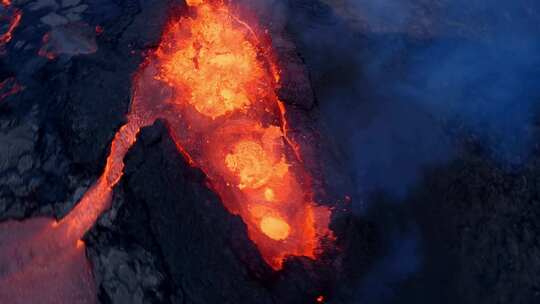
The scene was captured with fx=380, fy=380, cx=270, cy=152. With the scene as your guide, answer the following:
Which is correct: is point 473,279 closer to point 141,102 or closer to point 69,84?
point 141,102

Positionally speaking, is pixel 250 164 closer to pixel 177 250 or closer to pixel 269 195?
pixel 269 195

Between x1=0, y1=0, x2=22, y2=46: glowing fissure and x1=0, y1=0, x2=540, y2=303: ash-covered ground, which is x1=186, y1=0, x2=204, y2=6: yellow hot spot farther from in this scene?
x1=0, y1=0, x2=22, y2=46: glowing fissure

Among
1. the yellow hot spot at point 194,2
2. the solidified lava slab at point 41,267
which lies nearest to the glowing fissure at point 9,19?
the yellow hot spot at point 194,2

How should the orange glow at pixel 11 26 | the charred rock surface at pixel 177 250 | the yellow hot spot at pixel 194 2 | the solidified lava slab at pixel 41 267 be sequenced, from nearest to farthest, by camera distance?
the charred rock surface at pixel 177 250 < the solidified lava slab at pixel 41 267 < the orange glow at pixel 11 26 < the yellow hot spot at pixel 194 2

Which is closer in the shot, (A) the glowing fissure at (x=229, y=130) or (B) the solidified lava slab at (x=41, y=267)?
(B) the solidified lava slab at (x=41, y=267)

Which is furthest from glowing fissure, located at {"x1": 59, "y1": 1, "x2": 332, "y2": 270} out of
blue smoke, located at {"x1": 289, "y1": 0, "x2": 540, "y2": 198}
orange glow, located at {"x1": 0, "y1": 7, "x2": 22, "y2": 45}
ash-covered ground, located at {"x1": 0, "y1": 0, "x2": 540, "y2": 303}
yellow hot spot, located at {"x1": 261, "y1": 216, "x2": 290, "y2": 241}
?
orange glow, located at {"x1": 0, "y1": 7, "x2": 22, "y2": 45}

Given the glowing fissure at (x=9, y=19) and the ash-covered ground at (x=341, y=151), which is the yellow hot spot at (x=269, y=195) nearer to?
the ash-covered ground at (x=341, y=151)
